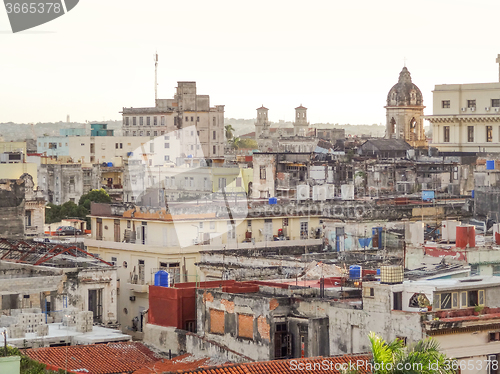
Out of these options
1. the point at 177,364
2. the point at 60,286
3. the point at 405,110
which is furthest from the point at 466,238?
the point at 405,110

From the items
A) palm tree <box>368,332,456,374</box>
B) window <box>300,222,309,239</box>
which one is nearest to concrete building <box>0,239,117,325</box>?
window <box>300,222,309,239</box>

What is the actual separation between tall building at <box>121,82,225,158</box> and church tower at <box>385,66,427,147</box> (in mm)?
40245

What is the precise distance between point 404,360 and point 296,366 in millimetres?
3273

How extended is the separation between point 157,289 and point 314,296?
171 inches

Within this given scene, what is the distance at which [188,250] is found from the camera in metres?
42.4

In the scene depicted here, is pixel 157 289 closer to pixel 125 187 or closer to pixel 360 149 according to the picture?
pixel 360 149

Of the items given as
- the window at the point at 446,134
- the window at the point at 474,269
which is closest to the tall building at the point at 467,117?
the window at the point at 446,134

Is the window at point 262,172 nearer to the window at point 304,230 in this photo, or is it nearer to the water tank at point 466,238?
the window at point 304,230

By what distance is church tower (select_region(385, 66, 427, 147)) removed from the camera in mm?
92250

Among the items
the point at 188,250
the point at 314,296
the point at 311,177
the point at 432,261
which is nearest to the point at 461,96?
the point at 311,177

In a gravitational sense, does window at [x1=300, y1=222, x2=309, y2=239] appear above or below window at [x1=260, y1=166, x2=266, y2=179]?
below

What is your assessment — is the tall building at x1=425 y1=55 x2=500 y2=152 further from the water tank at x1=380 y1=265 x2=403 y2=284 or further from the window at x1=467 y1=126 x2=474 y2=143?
the water tank at x1=380 y1=265 x2=403 y2=284

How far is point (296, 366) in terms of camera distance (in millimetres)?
22688

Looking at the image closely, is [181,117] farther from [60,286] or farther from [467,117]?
[60,286]
